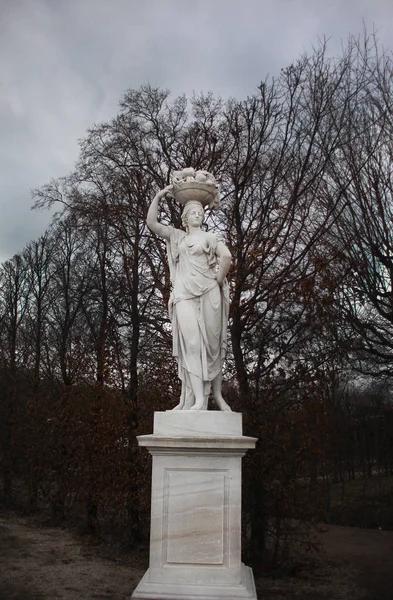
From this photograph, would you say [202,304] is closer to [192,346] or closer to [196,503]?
[192,346]

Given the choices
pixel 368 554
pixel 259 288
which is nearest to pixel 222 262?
pixel 259 288

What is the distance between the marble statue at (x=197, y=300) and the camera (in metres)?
4.66

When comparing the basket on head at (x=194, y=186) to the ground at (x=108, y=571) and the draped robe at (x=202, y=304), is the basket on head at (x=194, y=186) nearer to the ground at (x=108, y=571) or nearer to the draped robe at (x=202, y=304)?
the draped robe at (x=202, y=304)

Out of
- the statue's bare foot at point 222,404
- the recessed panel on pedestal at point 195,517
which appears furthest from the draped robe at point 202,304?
the recessed panel on pedestal at point 195,517

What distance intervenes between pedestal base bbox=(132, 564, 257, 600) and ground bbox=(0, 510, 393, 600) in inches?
168

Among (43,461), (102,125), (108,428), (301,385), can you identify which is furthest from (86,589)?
(102,125)

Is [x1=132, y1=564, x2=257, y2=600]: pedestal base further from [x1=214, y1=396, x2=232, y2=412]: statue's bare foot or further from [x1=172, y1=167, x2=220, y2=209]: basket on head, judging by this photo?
[x1=172, y1=167, x2=220, y2=209]: basket on head

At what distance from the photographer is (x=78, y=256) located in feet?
55.8

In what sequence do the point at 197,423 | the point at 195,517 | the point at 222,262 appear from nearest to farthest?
1. the point at 195,517
2. the point at 197,423
3. the point at 222,262

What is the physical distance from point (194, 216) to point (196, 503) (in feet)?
7.86

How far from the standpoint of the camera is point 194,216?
5.02m

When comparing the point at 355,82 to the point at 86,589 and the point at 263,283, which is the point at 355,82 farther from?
the point at 86,589

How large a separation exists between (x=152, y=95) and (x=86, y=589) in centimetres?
966

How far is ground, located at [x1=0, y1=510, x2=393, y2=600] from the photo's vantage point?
26.6ft
